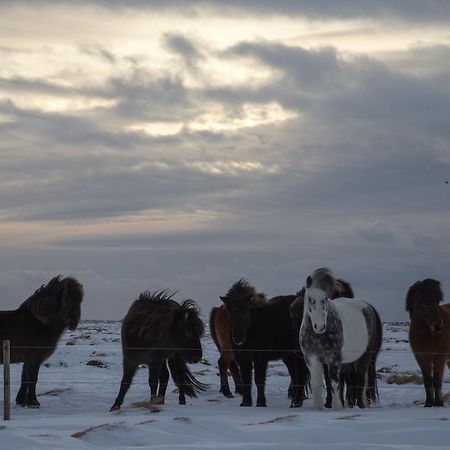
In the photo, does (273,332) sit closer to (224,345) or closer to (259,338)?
(259,338)

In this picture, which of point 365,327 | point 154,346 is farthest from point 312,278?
point 154,346

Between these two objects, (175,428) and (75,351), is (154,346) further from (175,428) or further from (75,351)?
(75,351)

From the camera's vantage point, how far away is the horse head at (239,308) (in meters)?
13.5

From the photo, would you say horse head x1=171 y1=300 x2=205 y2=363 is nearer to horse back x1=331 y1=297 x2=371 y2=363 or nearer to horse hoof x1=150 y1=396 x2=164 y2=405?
horse hoof x1=150 y1=396 x2=164 y2=405

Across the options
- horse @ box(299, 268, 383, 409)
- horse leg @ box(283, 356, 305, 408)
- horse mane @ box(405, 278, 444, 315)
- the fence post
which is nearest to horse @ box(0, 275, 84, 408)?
the fence post

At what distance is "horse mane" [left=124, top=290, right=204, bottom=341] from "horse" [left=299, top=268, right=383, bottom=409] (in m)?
1.98

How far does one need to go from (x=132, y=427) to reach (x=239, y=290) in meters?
4.17

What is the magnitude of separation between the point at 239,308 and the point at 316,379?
1722 millimetres

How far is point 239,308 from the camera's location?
1360cm

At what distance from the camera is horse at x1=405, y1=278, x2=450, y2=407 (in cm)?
1312

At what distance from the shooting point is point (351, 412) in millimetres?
12391

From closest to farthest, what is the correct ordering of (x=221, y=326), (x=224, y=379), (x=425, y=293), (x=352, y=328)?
(x=425, y=293)
(x=352, y=328)
(x=224, y=379)
(x=221, y=326)

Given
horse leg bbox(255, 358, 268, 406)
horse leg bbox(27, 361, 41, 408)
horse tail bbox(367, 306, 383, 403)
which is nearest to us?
horse leg bbox(255, 358, 268, 406)

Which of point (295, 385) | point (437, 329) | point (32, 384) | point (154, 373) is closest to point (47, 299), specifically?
point (32, 384)
